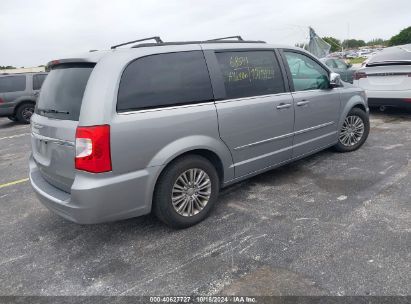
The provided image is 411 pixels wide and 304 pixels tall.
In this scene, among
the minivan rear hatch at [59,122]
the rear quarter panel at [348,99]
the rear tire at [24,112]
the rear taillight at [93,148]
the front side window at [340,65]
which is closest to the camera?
the rear taillight at [93,148]

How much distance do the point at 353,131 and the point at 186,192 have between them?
3.37 metres

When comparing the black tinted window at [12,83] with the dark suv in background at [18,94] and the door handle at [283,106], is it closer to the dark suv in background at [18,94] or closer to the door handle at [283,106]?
the dark suv in background at [18,94]

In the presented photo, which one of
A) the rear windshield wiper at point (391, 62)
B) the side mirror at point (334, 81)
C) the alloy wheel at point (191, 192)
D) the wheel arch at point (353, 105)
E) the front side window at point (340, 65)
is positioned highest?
the front side window at point (340, 65)

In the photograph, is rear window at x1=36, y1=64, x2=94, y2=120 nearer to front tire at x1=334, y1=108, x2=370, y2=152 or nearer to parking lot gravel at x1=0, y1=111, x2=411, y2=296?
parking lot gravel at x1=0, y1=111, x2=411, y2=296

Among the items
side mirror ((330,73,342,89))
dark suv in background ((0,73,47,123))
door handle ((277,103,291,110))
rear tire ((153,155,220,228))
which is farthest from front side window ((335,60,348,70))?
rear tire ((153,155,220,228))

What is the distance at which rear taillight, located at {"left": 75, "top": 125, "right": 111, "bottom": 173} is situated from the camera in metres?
2.80

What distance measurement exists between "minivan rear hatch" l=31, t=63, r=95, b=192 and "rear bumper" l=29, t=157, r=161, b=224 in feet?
0.47

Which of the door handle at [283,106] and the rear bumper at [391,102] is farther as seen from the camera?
the rear bumper at [391,102]

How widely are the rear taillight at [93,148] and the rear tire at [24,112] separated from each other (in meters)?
10.0

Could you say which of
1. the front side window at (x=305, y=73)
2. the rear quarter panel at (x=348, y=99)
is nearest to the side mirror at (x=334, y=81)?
the front side window at (x=305, y=73)

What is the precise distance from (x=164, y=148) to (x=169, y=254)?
939 mm

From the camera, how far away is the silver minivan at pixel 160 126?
2893mm

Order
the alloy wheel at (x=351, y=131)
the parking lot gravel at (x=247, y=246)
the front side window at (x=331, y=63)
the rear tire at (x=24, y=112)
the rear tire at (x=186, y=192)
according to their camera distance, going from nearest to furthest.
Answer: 1. the parking lot gravel at (x=247, y=246)
2. the rear tire at (x=186, y=192)
3. the alloy wheel at (x=351, y=131)
4. the rear tire at (x=24, y=112)
5. the front side window at (x=331, y=63)

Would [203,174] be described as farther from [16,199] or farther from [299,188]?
[16,199]
